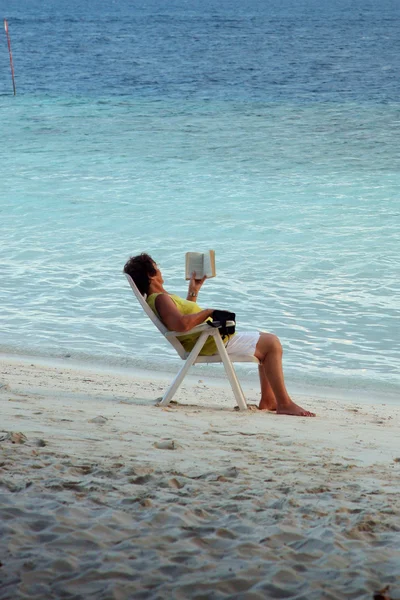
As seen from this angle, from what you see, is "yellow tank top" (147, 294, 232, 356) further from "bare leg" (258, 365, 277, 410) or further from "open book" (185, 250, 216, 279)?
"bare leg" (258, 365, 277, 410)

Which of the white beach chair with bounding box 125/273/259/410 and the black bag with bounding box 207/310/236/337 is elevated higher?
the black bag with bounding box 207/310/236/337

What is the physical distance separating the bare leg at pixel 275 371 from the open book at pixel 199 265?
54 centimetres

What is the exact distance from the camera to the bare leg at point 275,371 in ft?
17.4

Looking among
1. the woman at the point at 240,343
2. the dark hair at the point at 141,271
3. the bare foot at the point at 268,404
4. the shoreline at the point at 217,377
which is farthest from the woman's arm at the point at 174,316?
the shoreline at the point at 217,377

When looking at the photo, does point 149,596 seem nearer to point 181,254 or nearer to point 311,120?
point 181,254

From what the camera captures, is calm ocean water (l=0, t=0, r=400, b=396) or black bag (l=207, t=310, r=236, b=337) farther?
calm ocean water (l=0, t=0, r=400, b=396)

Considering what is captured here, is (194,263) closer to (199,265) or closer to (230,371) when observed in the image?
(199,265)

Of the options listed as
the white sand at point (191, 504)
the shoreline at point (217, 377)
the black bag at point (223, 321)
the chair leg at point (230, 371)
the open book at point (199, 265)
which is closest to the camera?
the white sand at point (191, 504)

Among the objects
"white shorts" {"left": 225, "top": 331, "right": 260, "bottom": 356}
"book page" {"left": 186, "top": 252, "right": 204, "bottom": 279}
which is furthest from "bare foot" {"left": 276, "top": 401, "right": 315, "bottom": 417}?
"book page" {"left": 186, "top": 252, "right": 204, "bottom": 279}

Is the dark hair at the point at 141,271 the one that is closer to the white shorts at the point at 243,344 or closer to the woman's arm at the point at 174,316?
the woman's arm at the point at 174,316

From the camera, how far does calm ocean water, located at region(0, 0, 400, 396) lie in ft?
25.3

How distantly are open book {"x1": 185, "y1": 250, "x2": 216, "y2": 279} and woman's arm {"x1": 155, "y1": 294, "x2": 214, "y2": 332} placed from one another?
34cm

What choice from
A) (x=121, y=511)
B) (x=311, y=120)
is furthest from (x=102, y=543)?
A: (x=311, y=120)

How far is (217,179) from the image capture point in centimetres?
1611
